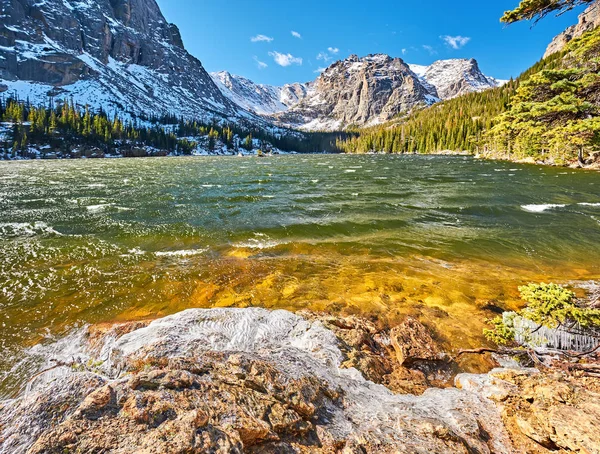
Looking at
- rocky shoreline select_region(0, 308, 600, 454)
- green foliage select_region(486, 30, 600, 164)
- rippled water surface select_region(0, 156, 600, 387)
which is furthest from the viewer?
green foliage select_region(486, 30, 600, 164)

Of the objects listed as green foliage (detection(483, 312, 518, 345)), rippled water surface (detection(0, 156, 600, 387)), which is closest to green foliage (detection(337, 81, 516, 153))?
rippled water surface (detection(0, 156, 600, 387))

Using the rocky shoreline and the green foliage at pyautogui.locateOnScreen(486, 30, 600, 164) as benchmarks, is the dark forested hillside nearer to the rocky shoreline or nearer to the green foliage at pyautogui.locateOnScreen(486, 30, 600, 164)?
the green foliage at pyautogui.locateOnScreen(486, 30, 600, 164)

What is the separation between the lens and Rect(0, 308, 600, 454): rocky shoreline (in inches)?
110

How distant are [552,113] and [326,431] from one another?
18884 mm

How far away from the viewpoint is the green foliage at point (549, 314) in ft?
17.9

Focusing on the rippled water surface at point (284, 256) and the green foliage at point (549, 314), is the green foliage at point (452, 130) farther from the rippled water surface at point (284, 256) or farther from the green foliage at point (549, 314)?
the green foliage at point (549, 314)

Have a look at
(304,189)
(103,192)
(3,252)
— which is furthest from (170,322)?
(103,192)


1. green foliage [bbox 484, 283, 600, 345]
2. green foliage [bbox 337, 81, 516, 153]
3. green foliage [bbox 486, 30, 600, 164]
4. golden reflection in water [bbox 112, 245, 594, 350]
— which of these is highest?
green foliage [bbox 337, 81, 516, 153]

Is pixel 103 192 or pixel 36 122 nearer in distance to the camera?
pixel 103 192

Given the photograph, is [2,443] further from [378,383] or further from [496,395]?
[496,395]

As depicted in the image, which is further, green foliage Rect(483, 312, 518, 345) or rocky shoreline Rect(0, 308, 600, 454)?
green foliage Rect(483, 312, 518, 345)

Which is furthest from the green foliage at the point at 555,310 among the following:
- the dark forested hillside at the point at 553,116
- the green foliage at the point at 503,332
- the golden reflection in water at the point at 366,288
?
the dark forested hillside at the point at 553,116

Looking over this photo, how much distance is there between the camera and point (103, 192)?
26.2 meters

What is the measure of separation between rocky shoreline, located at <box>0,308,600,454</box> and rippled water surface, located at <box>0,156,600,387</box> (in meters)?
1.61
